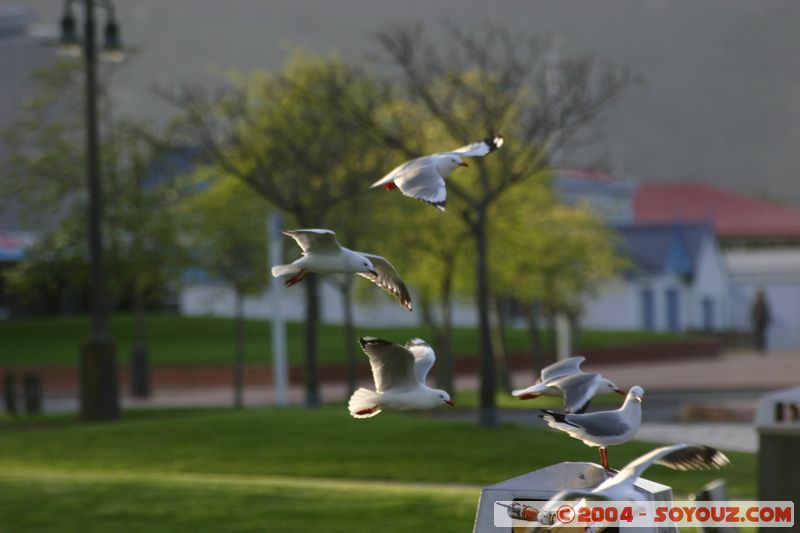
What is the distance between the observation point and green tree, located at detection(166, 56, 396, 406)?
26.1 m

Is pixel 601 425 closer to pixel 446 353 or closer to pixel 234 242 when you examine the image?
pixel 234 242

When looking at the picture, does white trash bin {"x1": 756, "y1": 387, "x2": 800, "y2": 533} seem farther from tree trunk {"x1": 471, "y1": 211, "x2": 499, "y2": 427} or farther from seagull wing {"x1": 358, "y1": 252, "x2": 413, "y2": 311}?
tree trunk {"x1": 471, "y1": 211, "x2": 499, "y2": 427}

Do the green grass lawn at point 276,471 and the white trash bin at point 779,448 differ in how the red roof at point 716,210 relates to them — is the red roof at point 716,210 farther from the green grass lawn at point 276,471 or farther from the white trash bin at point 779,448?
→ the white trash bin at point 779,448

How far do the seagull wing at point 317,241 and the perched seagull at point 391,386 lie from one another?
0.37 m

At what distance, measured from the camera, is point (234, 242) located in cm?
3027

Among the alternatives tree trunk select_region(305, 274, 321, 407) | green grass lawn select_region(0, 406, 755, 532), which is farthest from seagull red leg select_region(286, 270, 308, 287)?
tree trunk select_region(305, 274, 321, 407)

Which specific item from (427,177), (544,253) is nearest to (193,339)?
(544,253)

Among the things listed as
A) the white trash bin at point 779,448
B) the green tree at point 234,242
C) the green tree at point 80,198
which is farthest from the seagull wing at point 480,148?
the green tree at point 234,242

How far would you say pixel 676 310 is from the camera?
63.8 metres

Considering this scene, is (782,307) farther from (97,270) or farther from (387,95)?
(97,270)

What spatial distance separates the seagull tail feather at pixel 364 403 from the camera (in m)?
5.11

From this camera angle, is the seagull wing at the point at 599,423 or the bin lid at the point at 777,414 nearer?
the seagull wing at the point at 599,423

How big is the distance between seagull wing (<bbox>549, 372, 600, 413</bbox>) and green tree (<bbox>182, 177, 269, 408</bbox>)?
2486 centimetres

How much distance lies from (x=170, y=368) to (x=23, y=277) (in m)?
13.5
